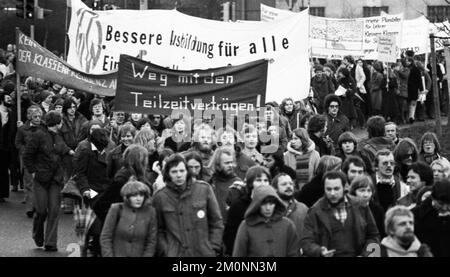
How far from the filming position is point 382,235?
10.4 meters

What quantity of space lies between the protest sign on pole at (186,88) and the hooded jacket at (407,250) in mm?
6221

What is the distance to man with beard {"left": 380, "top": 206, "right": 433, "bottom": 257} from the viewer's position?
28.7 ft

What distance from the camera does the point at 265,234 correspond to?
30.6 feet

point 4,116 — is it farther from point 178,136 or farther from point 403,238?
point 403,238

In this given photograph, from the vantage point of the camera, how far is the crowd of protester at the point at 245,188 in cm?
948

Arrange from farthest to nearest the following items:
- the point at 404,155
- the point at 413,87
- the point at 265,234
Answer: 1. the point at 413,87
2. the point at 404,155
3. the point at 265,234

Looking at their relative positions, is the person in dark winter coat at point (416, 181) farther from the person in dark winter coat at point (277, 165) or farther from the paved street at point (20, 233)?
the paved street at point (20, 233)

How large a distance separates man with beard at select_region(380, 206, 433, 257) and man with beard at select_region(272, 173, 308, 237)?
52.6 inches

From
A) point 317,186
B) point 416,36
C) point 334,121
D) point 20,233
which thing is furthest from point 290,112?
point 416,36

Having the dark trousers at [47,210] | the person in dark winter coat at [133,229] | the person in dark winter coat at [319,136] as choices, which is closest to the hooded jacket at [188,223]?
the person in dark winter coat at [133,229]

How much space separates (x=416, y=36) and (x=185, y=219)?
23.2m

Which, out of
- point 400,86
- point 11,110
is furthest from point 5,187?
point 400,86

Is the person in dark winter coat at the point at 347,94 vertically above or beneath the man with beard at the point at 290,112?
above

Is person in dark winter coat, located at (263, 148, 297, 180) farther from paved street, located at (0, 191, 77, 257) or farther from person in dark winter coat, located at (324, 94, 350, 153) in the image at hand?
person in dark winter coat, located at (324, 94, 350, 153)
